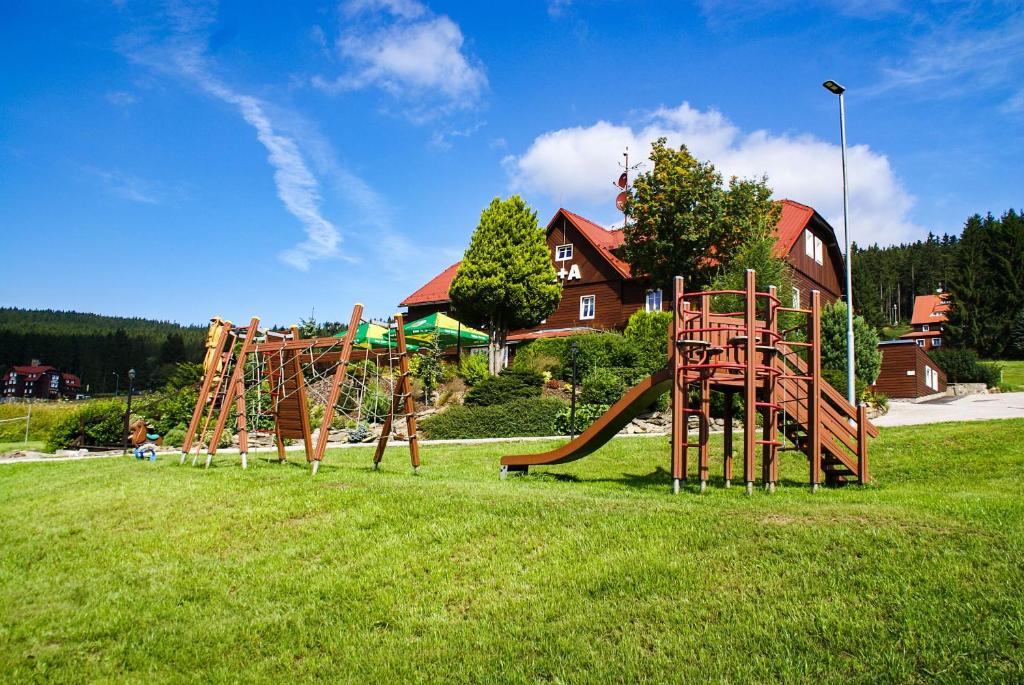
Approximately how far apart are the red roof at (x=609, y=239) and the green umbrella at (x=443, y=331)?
284 centimetres

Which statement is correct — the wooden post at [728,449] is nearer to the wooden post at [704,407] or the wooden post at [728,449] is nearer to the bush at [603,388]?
the wooden post at [704,407]

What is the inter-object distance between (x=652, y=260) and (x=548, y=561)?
86.9ft

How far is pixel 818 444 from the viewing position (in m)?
9.91

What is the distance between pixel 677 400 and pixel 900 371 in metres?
24.8

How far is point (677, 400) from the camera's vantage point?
960 centimetres

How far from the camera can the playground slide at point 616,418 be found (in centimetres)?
1014

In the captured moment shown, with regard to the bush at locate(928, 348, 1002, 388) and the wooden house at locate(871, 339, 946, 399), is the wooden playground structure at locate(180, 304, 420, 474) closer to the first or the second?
the wooden house at locate(871, 339, 946, 399)

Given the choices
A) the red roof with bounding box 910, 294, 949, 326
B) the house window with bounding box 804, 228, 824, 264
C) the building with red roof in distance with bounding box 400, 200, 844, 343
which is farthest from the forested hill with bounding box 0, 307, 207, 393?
the red roof with bounding box 910, 294, 949, 326

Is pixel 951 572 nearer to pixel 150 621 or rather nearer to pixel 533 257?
pixel 150 621

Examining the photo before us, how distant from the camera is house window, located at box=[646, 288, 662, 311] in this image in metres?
35.4

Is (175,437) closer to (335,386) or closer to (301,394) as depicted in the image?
(301,394)

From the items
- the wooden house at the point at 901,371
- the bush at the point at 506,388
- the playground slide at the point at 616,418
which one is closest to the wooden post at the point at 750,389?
the playground slide at the point at 616,418

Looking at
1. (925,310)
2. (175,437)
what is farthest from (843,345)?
(925,310)

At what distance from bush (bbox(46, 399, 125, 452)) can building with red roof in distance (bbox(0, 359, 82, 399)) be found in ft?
293
